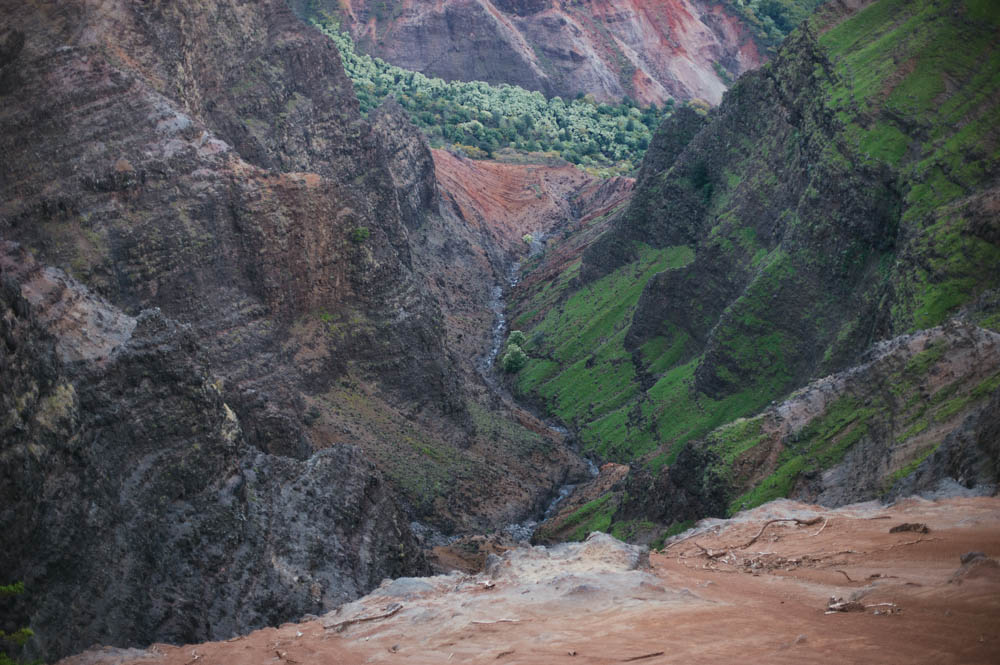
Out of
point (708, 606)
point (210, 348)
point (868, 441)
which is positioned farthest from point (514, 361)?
point (708, 606)

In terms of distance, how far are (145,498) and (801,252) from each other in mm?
55322

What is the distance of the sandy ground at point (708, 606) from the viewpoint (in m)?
17.0

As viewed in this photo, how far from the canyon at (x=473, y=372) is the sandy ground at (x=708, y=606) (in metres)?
0.14

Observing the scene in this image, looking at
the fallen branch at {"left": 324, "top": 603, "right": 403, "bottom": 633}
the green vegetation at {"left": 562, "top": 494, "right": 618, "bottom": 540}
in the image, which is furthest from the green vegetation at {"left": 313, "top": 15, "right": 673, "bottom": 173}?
the fallen branch at {"left": 324, "top": 603, "right": 403, "bottom": 633}

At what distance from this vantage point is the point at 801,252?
7356 cm

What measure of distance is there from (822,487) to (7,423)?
33423 millimetres

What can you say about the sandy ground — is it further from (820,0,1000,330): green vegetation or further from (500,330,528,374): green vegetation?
(500,330,528,374): green vegetation

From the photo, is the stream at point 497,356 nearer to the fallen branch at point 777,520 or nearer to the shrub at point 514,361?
the shrub at point 514,361

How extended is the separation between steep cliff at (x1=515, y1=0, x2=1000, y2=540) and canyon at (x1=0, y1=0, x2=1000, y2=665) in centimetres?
34

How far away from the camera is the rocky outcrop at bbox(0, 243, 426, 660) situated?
88.9 ft

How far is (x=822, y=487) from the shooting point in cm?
4356

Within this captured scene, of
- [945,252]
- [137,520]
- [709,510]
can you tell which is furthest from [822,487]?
[137,520]

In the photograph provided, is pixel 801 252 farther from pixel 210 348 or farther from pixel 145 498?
pixel 145 498

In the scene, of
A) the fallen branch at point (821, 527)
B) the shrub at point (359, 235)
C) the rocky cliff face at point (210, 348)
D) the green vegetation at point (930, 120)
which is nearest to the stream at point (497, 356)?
the rocky cliff face at point (210, 348)
